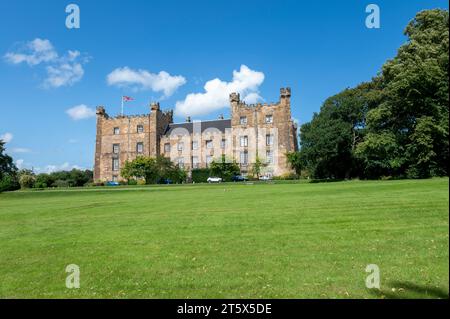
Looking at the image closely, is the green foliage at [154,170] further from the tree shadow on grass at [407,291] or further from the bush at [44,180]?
the tree shadow on grass at [407,291]

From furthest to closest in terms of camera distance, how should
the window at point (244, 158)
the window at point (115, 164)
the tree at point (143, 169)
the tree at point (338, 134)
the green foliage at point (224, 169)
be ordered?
the window at point (115, 164) < the window at point (244, 158) < the tree at point (143, 169) < the green foliage at point (224, 169) < the tree at point (338, 134)

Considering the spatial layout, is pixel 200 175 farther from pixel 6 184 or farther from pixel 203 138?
pixel 6 184

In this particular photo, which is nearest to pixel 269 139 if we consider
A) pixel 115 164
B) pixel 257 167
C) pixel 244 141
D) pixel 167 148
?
pixel 244 141

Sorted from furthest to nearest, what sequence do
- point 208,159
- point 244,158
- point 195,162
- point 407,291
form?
point 195,162
point 208,159
point 244,158
point 407,291

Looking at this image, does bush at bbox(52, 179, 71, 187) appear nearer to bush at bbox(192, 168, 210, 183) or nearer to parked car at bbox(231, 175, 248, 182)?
bush at bbox(192, 168, 210, 183)

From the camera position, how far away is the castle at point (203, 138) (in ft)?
246

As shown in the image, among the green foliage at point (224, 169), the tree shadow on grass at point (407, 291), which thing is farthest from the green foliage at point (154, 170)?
the tree shadow on grass at point (407, 291)

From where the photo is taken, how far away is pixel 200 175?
253ft

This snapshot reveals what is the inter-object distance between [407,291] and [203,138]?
75.5 m

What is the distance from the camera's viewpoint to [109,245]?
11.1 m

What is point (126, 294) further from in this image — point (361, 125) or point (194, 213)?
point (361, 125)

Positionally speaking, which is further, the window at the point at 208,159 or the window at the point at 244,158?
the window at the point at 208,159

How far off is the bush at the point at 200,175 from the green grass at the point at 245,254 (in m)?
61.4
